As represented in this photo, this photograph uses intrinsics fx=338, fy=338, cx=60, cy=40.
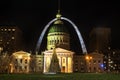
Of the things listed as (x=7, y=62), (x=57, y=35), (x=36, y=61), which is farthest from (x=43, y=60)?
(x=7, y=62)

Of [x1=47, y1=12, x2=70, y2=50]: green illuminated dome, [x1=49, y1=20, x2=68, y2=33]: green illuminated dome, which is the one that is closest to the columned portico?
[x1=47, y1=12, x2=70, y2=50]: green illuminated dome

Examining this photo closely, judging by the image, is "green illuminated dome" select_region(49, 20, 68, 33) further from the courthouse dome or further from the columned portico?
the columned portico

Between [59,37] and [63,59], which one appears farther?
[59,37]

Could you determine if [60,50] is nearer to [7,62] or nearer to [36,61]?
[36,61]

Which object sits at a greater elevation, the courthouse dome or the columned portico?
the courthouse dome

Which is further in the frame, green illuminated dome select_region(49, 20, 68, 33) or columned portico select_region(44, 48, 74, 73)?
green illuminated dome select_region(49, 20, 68, 33)

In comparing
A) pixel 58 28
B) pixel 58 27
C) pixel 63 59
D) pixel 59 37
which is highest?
pixel 58 27

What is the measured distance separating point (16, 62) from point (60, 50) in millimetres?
25956

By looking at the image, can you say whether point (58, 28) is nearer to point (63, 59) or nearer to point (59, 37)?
point (59, 37)

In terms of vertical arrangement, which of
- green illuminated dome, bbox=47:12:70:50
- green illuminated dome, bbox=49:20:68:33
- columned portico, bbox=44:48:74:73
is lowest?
columned portico, bbox=44:48:74:73

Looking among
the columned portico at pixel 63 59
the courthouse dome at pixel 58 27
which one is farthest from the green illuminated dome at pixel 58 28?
the columned portico at pixel 63 59

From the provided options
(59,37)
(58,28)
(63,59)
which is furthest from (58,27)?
(63,59)

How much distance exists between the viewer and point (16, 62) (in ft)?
611

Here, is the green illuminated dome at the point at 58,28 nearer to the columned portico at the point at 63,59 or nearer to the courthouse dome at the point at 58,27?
the courthouse dome at the point at 58,27
